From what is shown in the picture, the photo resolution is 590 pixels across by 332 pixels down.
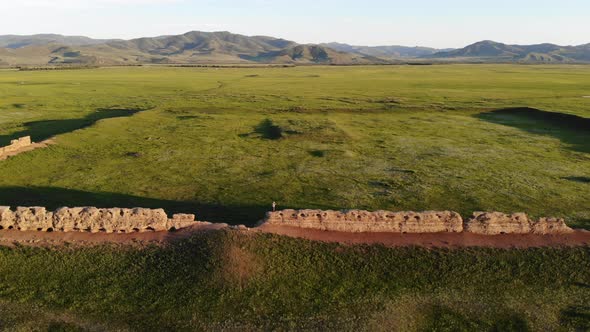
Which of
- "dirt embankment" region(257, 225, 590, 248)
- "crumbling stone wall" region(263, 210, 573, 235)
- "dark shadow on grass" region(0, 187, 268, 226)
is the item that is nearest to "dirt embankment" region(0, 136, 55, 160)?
"dark shadow on grass" region(0, 187, 268, 226)

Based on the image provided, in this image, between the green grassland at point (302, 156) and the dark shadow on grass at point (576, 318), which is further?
the green grassland at point (302, 156)

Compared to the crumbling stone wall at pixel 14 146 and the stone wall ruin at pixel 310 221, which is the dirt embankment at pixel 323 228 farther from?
the crumbling stone wall at pixel 14 146

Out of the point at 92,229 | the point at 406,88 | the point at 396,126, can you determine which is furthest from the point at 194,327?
the point at 406,88

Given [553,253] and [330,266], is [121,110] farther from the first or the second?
[553,253]

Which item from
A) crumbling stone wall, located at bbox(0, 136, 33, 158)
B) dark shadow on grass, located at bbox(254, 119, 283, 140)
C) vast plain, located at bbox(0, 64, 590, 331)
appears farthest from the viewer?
dark shadow on grass, located at bbox(254, 119, 283, 140)

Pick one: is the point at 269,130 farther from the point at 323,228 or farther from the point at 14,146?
the point at 323,228

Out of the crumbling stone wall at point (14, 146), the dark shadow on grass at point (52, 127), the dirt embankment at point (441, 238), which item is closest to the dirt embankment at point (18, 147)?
the crumbling stone wall at point (14, 146)

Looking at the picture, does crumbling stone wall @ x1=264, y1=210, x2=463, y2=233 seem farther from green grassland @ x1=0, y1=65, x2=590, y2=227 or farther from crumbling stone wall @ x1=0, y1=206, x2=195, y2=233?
crumbling stone wall @ x1=0, y1=206, x2=195, y2=233
